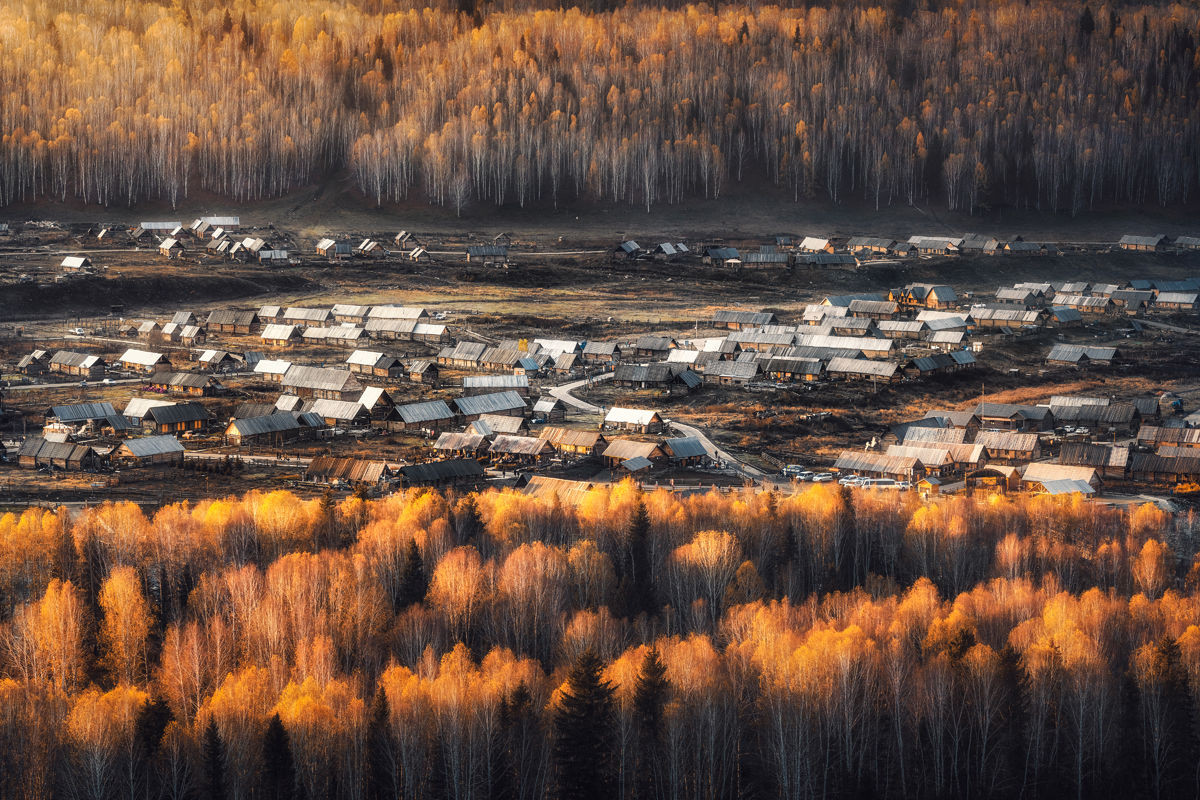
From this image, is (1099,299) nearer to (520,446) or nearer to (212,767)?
(520,446)

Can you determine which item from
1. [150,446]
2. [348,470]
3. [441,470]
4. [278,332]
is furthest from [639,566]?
[278,332]

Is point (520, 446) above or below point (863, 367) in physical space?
below

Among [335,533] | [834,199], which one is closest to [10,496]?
[335,533]

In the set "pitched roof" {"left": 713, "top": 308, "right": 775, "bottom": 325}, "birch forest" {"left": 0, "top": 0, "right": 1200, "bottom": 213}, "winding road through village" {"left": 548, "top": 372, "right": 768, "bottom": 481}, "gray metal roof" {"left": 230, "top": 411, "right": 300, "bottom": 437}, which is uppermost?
"birch forest" {"left": 0, "top": 0, "right": 1200, "bottom": 213}

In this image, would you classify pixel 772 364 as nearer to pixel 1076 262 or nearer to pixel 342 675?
pixel 342 675

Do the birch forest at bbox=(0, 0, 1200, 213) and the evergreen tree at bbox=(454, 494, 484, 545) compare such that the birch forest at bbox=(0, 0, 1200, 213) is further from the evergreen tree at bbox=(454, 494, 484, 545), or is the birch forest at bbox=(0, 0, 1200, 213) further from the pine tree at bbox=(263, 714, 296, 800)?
the pine tree at bbox=(263, 714, 296, 800)

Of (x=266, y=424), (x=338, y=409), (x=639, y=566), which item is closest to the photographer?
(x=639, y=566)

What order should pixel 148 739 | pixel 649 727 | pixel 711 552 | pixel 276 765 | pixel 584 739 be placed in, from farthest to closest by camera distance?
pixel 711 552
pixel 649 727
pixel 584 739
pixel 148 739
pixel 276 765

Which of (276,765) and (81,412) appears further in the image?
(81,412)

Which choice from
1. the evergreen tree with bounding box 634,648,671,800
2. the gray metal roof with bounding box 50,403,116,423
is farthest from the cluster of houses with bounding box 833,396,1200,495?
the gray metal roof with bounding box 50,403,116,423
